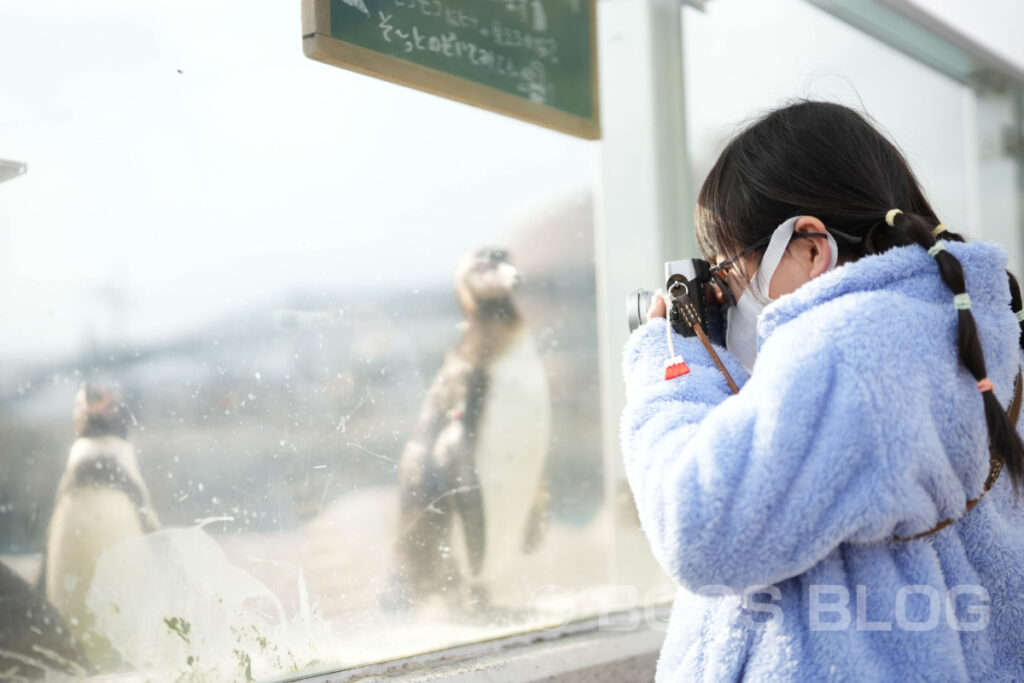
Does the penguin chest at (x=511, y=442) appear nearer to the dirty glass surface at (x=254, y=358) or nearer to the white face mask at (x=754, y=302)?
the dirty glass surface at (x=254, y=358)

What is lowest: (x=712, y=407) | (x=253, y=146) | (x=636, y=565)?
(x=636, y=565)

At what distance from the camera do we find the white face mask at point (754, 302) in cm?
92

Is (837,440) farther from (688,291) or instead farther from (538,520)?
(538,520)

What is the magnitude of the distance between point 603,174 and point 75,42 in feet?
3.61

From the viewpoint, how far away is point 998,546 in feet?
2.79

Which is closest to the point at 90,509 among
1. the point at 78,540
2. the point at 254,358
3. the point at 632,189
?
the point at 78,540

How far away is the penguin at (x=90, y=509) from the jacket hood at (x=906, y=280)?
34.3 inches

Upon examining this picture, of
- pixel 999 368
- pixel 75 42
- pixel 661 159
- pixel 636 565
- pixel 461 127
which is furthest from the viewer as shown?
pixel 661 159

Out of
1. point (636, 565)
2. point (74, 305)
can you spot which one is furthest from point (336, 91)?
point (636, 565)

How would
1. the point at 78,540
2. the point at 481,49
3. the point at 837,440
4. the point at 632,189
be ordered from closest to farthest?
1. the point at 837,440
2. the point at 78,540
3. the point at 481,49
4. the point at 632,189

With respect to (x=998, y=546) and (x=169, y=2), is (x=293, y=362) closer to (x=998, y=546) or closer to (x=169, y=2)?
(x=169, y=2)

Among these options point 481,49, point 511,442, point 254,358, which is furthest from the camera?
point 511,442

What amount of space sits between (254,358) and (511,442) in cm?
58

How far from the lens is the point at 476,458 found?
5.45 feet
